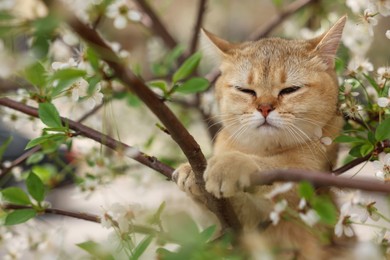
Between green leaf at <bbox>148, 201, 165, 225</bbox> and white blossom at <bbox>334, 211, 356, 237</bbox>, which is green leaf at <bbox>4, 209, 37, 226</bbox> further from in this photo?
white blossom at <bbox>334, 211, 356, 237</bbox>

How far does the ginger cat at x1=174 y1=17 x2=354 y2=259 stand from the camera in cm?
104

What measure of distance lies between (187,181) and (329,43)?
18.6 inches

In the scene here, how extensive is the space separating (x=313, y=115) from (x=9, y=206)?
23.6 inches

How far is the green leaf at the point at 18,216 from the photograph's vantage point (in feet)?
2.80

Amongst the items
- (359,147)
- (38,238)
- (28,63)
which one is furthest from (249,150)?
(28,63)

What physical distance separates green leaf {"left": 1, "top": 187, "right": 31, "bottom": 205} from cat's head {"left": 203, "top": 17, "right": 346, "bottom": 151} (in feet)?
1.53

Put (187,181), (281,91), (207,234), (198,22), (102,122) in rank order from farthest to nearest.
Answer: (198,22) → (281,91) → (102,122) → (187,181) → (207,234)

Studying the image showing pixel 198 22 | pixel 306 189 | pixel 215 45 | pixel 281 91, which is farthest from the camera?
pixel 198 22

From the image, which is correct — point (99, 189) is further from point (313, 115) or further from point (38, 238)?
point (313, 115)

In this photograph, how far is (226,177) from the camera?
0.81 metres

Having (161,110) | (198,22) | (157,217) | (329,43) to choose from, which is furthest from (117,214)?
(198,22)

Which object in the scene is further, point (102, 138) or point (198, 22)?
point (198, 22)

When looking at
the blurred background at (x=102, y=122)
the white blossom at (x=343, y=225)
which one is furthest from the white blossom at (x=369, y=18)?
the white blossom at (x=343, y=225)

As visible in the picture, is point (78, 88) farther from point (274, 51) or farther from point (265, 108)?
point (274, 51)
